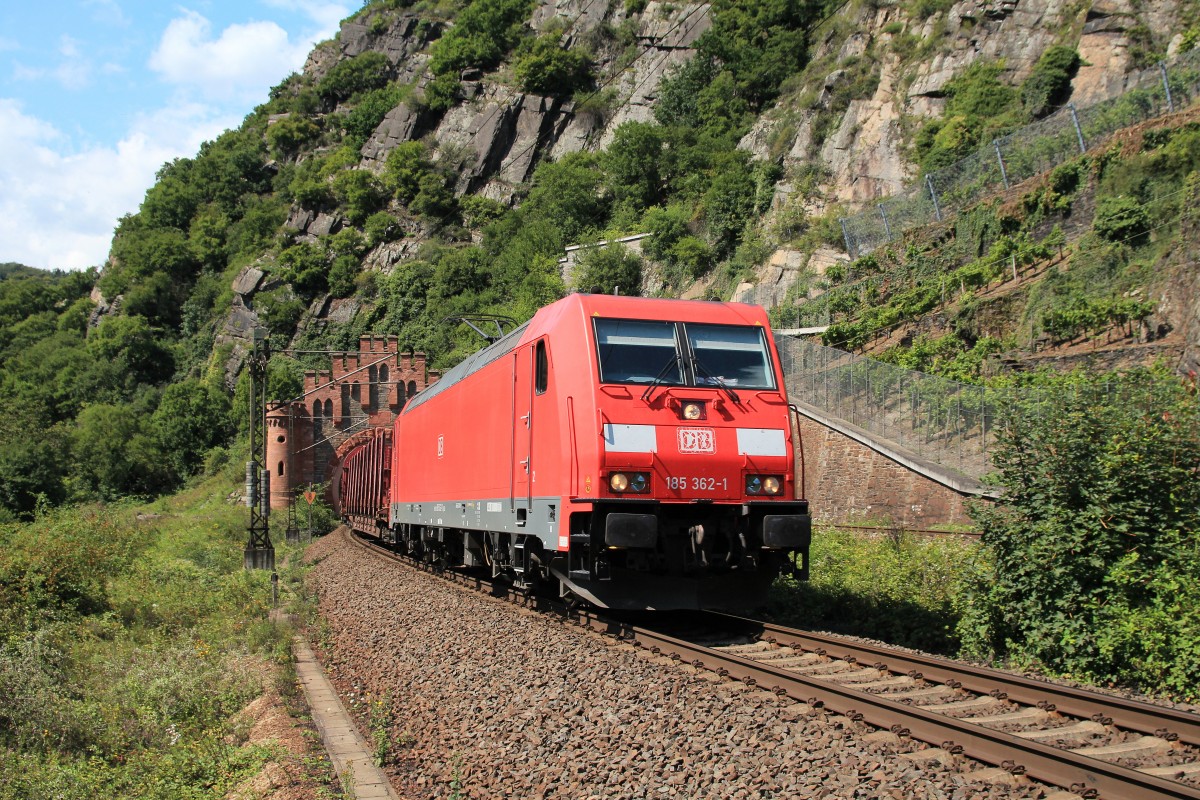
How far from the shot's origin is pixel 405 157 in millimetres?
86562

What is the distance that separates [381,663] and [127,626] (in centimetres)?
658

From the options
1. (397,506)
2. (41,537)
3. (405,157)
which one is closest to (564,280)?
(405,157)

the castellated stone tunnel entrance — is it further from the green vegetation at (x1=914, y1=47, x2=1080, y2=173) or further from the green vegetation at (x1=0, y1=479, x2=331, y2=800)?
the green vegetation at (x1=0, y1=479, x2=331, y2=800)

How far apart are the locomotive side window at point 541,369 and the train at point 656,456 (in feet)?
0.09

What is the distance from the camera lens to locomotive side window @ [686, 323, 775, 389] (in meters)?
10.6

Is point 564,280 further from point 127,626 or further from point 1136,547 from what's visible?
point 1136,547

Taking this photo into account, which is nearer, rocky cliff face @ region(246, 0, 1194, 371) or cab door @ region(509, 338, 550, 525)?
cab door @ region(509, 338, 550, 525)

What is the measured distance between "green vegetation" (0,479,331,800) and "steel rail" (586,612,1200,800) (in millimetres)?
3936

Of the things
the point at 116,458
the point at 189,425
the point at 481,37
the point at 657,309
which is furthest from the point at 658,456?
the point at 481,37

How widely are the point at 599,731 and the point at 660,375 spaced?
443cm

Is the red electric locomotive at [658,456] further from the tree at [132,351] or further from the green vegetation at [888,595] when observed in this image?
the tree at [132,351]

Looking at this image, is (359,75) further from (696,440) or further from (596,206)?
(696,440)

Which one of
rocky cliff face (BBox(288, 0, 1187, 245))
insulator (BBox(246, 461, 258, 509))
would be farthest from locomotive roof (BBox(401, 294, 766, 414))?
rocky cliff face (BBox(288, 0, 1187, 245))

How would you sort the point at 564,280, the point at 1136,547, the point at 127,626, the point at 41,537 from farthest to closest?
the point at 564,280 → the point at 41,537 → the point at 127,626 → the point at 1136,547
